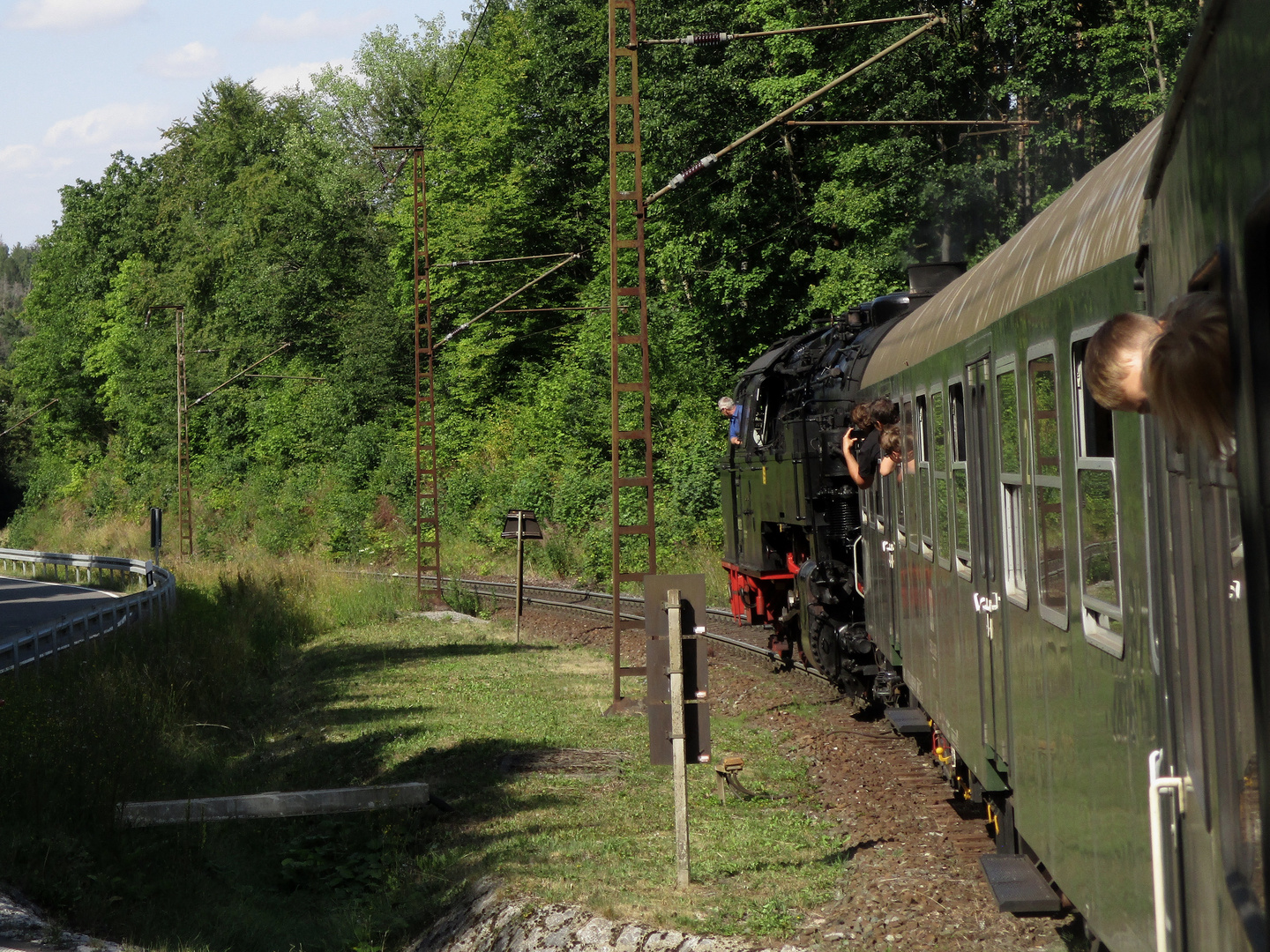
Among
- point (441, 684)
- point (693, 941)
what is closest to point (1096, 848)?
point (693, 941)

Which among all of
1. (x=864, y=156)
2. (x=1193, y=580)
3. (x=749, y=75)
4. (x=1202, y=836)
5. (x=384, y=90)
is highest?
(x=384, y=90)

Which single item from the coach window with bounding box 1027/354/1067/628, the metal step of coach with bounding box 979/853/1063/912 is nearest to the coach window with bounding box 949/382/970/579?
the metal step of coach with bounding box 979/853/1063/912

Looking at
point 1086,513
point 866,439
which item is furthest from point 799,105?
point 1086,513

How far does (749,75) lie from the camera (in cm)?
3052

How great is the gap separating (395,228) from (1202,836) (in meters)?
56.0

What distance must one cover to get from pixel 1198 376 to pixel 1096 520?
7.68 ft

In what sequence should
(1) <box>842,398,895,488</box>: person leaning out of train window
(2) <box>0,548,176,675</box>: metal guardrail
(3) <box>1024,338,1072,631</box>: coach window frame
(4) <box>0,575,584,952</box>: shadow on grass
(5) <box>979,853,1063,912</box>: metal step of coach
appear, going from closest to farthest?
(3) <box>1024,338,1072,631</box>: coach window frame < (5) <box>979,853,1063,912</box>: metal step of coach < (4) <box>0,575,584,952</box>: shadow on grass < (1) <box>842,398,895,488</box>: person leaning out of train window < (2) <box>0,548,176,675</box>: metal guardrail

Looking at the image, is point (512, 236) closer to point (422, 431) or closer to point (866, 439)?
point (422, 431)

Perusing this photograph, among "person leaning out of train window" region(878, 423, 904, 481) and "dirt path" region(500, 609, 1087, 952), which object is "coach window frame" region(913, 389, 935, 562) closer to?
"person leaning out of train window" region(878, 423, 904, 481)

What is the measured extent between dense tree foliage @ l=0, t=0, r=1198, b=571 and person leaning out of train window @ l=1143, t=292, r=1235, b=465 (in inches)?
599

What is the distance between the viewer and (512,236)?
146 ft

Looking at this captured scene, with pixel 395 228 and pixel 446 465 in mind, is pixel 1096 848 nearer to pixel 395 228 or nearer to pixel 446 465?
pixel 446 465

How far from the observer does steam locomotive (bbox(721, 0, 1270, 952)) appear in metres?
2.27

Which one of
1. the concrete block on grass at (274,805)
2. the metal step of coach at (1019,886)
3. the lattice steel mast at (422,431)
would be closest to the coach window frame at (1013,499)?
the metal step of coach at (1019,886)
